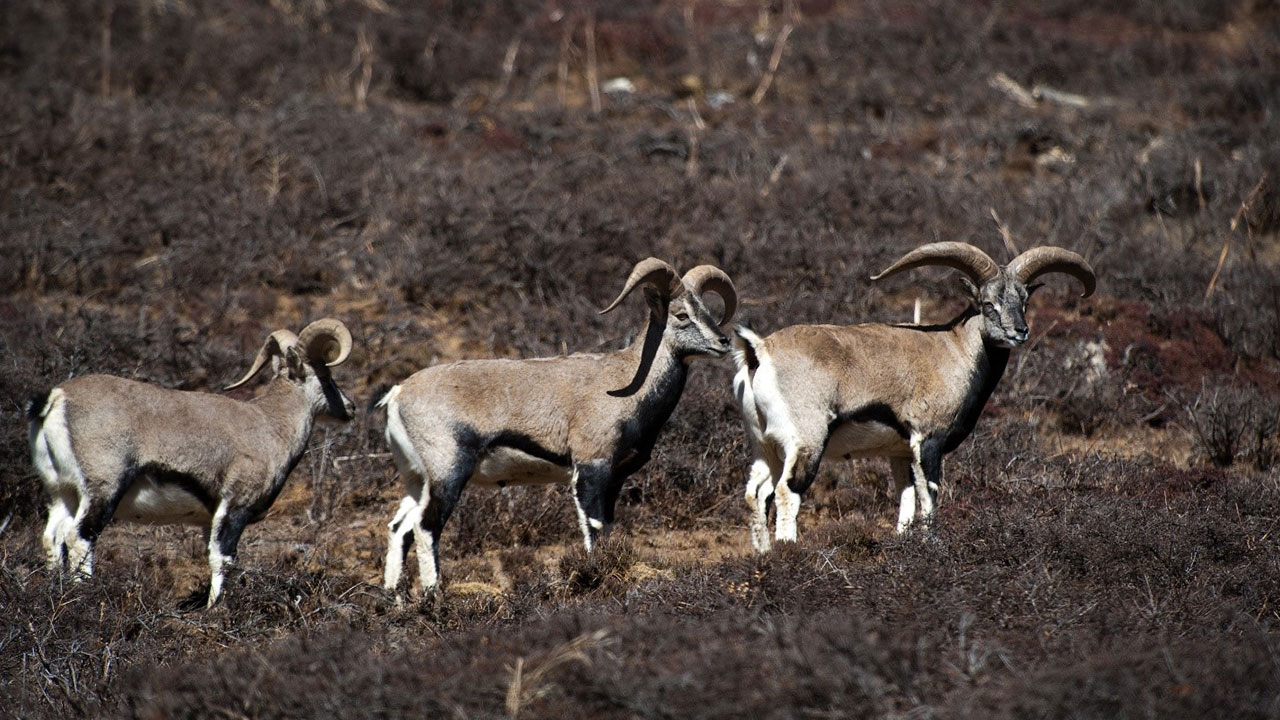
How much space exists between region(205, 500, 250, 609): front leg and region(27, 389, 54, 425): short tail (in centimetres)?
134

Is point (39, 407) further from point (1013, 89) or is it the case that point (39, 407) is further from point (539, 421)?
point (1013, 89)

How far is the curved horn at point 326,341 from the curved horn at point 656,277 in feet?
7.20

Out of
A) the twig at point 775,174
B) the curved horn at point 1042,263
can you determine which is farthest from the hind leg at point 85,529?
the twig at point 775,174

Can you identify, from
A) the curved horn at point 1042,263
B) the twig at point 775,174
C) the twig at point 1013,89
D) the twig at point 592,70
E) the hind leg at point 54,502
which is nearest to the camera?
the hind leg at point 54,502

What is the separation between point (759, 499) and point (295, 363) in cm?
389

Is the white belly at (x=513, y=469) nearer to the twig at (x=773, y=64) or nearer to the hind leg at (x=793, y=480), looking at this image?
the hind leg at (x=793, y=480)

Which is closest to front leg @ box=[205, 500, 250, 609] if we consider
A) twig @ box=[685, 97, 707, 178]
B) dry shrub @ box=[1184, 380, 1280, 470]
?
dry shrub @ box=[1184, 380, 1280, 470]

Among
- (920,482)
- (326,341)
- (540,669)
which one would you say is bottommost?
(920,482)

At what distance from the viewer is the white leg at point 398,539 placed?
28.9 feet

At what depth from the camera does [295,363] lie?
9.63 m

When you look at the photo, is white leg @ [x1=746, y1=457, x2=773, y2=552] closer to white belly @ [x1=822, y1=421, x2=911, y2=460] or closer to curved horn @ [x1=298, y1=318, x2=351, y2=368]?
white belly @ [x1=822, y1=421, x2=911, y2=460]

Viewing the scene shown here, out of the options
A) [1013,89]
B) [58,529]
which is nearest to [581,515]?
[58,529]

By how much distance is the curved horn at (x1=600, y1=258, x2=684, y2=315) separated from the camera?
8.98 meters

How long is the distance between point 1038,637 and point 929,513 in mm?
2383
